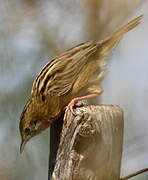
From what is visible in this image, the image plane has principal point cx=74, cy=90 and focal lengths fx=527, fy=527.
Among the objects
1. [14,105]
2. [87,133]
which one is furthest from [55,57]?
[87,133]

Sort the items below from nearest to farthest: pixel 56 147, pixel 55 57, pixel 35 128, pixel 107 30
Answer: pixel 107 30
pixel 56 147
pixel 55 57
pixel 35 128

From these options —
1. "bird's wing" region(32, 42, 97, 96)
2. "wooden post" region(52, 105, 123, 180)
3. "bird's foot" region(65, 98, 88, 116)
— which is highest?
"bird's wing" region(32, 42, 97, 96)

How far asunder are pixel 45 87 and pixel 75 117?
0.56 m

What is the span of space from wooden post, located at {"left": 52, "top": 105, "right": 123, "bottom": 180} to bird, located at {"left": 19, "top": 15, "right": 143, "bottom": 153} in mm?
410

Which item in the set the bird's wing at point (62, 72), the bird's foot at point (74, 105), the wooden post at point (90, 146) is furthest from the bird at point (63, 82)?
the wooden post at point (90, 146)

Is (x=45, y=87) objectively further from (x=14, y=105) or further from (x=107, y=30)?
(x=107, y=30)

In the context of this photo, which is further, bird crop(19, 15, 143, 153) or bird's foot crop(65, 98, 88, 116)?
bird crop(19, 15, 143, 153)

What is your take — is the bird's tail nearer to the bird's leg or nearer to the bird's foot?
the bird's leg

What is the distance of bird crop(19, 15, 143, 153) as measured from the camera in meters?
2.34

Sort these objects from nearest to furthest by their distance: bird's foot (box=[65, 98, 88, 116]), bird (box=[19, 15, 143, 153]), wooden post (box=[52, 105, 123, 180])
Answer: wooden post (box=[52, 105, 123, 180])
bird's foot (box=[65, 98, 88, 116])
bird (box=[19, 15, 143, 153])

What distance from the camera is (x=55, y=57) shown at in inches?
90.4

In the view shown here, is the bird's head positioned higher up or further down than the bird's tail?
further down

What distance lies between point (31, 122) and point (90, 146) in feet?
2.58

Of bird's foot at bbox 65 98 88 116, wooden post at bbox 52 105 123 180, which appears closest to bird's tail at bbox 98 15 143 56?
bird's foot at bbox 65 98 88 116
